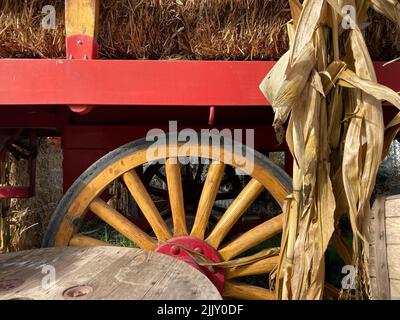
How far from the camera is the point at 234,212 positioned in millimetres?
1890

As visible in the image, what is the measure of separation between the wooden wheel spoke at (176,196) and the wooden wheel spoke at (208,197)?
60 mm

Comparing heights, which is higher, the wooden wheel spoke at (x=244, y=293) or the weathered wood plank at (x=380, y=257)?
the weathered wood plank at (x=380, y=257)

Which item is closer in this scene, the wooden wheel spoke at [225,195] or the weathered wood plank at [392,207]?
the weathered wood plank at [392,207]

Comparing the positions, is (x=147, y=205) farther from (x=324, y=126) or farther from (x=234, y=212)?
(x=324, y=126)

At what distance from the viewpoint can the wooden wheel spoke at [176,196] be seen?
1857 mm

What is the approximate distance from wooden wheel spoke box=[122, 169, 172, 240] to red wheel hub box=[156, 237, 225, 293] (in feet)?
0.22

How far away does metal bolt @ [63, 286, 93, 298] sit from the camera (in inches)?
46.1

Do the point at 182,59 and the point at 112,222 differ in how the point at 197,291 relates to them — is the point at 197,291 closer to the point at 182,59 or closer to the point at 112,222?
the point at 112,222

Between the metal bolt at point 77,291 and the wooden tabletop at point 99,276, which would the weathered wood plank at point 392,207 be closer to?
the wooden tabletop at point 99,276

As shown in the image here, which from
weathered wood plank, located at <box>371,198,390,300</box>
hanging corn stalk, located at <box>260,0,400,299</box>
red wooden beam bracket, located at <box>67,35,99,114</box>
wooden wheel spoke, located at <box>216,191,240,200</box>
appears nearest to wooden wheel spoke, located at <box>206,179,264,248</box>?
hanging corn stalk, located at <box>260,0,400,299</box>

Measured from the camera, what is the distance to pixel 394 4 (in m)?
1.55

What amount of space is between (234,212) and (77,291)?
2.89 feet

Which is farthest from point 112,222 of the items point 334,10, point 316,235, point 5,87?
point 334,10

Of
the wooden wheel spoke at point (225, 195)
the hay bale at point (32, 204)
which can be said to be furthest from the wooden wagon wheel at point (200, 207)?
the hay bale at point (32, 204)
